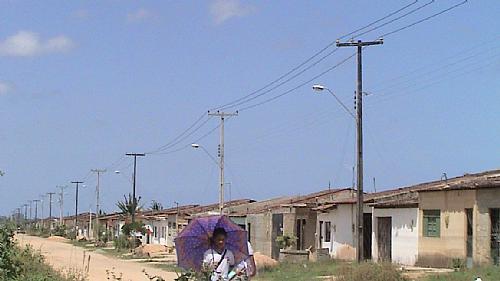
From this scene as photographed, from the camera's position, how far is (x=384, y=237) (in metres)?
38.6

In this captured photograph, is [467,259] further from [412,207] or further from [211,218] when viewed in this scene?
[211,218]

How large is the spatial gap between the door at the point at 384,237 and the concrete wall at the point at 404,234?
0.38 m

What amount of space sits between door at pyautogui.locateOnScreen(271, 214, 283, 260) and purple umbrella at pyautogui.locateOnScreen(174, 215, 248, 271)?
36202mm

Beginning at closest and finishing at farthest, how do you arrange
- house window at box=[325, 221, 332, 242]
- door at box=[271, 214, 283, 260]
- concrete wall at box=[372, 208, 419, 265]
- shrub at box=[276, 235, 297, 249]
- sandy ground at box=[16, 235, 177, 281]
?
sandy ground at box=[16, 235, 177, 281]
concrete wall at box=[372, 208, 419, 265]
house window at box=[325, 221, 332, 242]
shrub at box=[276, 235, 297, 249]
door at box=[271, 214, 283, 260]

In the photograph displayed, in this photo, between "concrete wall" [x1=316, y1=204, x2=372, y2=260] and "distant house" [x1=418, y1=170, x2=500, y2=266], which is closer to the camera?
"distant house" [x1=418, y1=170, x2=500, y2=266]

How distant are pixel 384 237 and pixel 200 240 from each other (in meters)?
28.1

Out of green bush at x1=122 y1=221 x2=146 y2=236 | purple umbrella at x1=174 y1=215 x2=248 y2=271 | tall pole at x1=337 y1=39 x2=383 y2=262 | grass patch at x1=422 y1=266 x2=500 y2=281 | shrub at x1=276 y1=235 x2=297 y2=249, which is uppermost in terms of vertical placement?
tall pole at x1=337 y1=39 x2=383 y2=262

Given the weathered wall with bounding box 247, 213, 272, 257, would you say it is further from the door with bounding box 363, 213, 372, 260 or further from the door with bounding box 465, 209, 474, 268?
the door with bounding box 465, 209, 474, 268

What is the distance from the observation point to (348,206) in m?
41.8

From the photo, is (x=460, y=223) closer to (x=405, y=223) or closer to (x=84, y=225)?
(x=405, y=223)

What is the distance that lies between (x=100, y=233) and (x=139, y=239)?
2083 cm

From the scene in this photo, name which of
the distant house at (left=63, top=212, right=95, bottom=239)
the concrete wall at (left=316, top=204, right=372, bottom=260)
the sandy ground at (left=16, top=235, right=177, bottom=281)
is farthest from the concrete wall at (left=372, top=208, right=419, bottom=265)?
the distant house at (left=63, top=212, right=95, bottom=239)

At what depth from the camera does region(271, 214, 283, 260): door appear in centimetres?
4797

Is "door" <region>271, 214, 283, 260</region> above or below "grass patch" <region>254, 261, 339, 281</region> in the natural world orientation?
above
